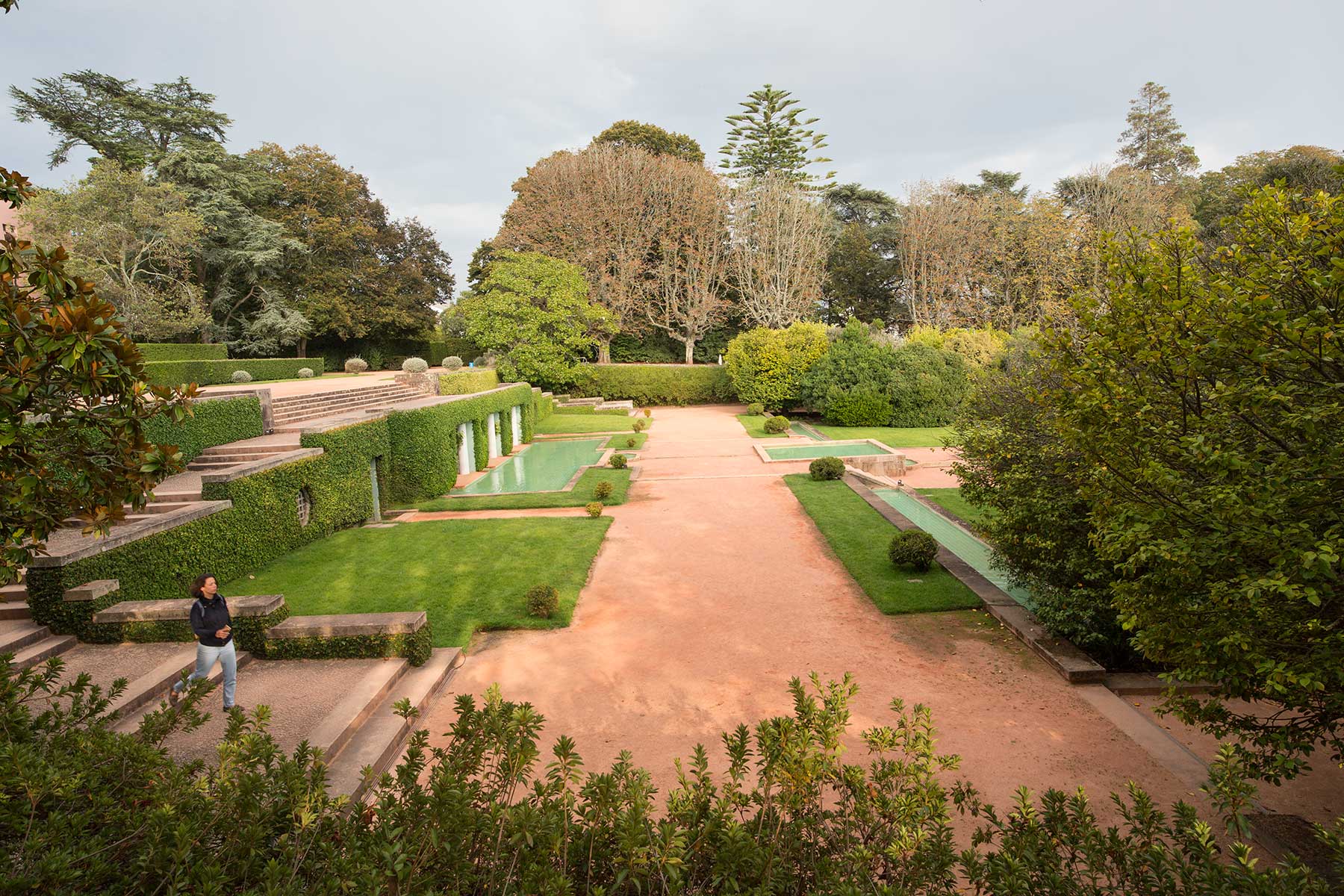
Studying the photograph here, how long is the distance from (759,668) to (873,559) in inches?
194

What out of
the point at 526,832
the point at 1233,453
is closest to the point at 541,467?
the point at 526,832

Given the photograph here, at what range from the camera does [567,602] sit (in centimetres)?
1091

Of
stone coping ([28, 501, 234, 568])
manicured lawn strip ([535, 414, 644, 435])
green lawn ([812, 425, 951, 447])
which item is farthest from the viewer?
manicured lawn strip ([535, 414, 644, 435])

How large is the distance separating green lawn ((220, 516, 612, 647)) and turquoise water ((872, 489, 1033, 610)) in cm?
717

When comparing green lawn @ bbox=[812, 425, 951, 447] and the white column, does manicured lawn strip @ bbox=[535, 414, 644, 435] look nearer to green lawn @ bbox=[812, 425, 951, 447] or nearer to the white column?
the white column

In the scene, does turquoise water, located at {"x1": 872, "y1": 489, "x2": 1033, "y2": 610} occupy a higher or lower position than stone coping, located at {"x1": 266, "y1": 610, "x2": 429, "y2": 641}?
lower

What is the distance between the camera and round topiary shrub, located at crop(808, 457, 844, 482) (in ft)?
64.3

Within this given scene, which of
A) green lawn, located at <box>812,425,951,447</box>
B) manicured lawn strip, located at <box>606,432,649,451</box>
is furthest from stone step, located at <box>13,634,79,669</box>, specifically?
green lawn, located at <box>812,425,951,447</box>

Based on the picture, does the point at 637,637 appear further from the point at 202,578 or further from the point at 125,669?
the point at 125,669

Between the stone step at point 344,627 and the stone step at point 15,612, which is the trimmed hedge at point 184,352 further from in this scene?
the stone step at point 344,627

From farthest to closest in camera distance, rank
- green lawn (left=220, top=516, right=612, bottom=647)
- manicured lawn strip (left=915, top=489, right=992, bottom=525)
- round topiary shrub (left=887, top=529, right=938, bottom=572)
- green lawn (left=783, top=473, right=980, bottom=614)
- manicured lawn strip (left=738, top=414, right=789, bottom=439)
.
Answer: manicured lawn strip (left=738, top=414, right=789, bottom=439) → manicured lawn strip (left=915, top=489, right=992, bottom=525) → round topiary shrub (left=887, top=529, right=938, bottom=572) → green lawn (left=783, top=473, right=980, bottom=614) → green lawn (left=220, top=516, right=612, bottom=647)

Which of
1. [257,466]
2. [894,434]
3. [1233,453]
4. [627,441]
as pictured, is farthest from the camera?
[894,434]

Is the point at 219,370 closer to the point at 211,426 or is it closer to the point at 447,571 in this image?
the point at 211,426

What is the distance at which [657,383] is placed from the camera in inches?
1642
